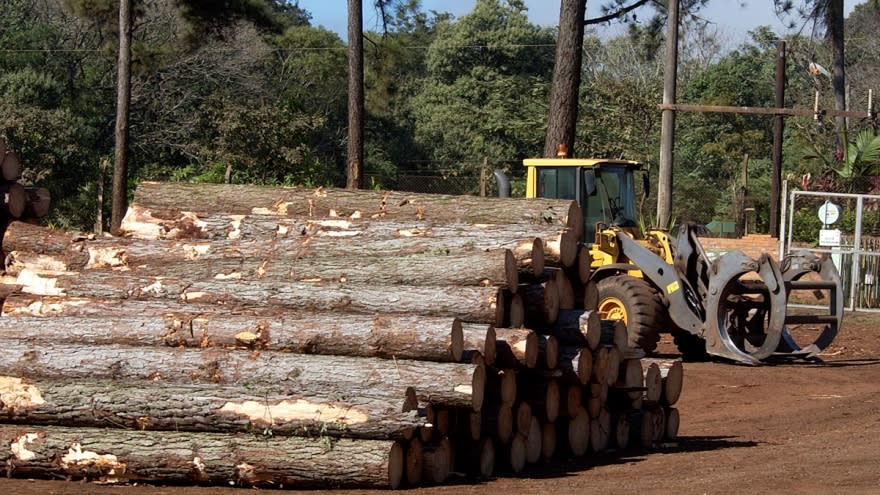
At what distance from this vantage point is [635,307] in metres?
16.8

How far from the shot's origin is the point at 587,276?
448 inches

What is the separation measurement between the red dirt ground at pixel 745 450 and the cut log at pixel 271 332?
105 cm

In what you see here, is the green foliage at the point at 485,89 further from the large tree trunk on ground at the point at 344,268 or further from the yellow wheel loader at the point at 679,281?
the large tree trunk on ground at the point at 344,268

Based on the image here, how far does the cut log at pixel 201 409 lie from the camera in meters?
8.84

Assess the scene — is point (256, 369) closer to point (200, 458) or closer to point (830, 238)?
point (200, 458)

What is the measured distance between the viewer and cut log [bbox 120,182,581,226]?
11438 mm

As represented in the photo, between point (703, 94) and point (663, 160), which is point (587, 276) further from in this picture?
point (703, 94)

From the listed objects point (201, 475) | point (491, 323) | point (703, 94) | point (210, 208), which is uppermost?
point (703, 94)

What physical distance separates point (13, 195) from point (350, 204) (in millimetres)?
3401

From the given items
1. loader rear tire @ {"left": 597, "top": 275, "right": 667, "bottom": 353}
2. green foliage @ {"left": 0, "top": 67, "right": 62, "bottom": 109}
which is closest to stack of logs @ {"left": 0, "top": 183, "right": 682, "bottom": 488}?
loader rear tire @ {"left": 597, "top": 275, "right": 667, "bottom": 353}

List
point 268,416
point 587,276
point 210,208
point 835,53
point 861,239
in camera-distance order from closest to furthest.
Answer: point 268,416 → point 587,276 → point 210,208 → point 861,239 → point 835,53

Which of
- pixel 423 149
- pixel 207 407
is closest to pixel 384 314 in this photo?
pixel 207 407

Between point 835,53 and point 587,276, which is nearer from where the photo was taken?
point 587,276

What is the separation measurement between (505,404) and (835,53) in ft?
93.5
